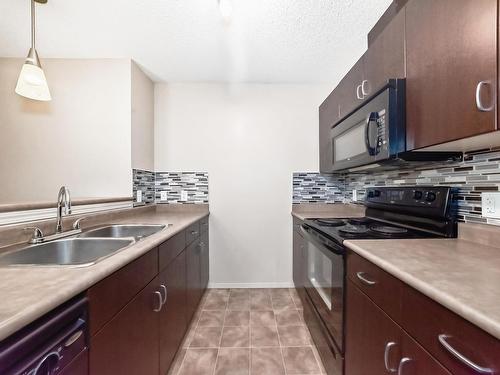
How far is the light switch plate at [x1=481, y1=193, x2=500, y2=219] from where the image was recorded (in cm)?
102

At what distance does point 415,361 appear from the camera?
69 cm

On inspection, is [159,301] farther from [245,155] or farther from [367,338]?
[245,155]

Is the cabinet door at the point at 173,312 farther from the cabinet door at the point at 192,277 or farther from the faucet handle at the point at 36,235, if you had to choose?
the faucet handle at the point at 36,235

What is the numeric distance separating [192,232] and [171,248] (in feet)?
1.79

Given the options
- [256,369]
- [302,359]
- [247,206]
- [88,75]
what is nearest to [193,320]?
[256,369]

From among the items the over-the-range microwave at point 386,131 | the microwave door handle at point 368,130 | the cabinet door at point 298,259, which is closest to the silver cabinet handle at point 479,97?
the over-the-range microwave at point 386,131

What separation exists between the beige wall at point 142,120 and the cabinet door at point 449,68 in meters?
2.07

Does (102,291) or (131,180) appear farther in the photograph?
(131,180)

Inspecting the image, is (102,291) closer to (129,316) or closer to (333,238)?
(129,316)

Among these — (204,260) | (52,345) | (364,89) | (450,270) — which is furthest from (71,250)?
(364,89)

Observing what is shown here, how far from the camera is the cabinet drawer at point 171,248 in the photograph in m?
1.32

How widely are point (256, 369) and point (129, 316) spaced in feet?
3.24

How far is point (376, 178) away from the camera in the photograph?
6.92ft

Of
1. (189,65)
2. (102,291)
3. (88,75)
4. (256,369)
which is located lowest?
(256,369)
